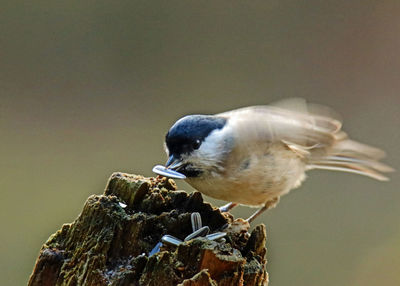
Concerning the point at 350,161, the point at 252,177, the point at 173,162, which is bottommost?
the point at 350,161

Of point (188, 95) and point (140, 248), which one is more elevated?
point (140, 248)

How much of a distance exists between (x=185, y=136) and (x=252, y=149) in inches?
10.0

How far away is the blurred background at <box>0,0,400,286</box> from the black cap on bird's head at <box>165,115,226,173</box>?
1250mm

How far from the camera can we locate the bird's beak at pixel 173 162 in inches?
68.8

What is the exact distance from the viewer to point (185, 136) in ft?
5.69

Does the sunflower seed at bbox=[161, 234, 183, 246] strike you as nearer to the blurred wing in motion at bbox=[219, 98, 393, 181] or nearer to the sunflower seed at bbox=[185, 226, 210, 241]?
the sunflower seed at bbox=[185, 226, 210, 241]

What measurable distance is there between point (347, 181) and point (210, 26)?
1.45 metres

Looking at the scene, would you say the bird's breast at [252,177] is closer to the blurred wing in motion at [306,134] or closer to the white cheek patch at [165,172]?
the blurred wing in motion at [306,134]

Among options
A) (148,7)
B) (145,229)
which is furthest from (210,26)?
(145,229)

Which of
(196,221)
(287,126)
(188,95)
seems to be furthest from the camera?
(188,95)

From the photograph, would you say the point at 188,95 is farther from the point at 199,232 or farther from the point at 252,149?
the point at 199,232

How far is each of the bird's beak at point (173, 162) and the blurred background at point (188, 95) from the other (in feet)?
4.11

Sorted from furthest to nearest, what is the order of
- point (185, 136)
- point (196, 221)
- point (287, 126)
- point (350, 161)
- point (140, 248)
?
1. point (350, 161)
2. point (287, 126)
3. point (185, 136)
4. point (196, 221)
5. point (140, 248)

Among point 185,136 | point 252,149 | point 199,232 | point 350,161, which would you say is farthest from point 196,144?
point 350,161
